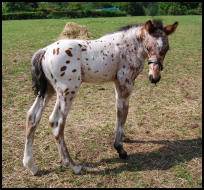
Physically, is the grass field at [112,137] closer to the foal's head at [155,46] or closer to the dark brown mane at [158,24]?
the foal's head at [155,46]

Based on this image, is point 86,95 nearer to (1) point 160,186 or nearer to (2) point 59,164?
(2) point 59,164

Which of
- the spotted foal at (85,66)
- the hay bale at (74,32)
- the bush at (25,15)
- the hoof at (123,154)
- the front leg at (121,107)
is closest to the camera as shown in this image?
the spotted foal at (85,66)

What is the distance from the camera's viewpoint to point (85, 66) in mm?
3414

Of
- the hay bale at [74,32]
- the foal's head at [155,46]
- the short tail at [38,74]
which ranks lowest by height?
the hay bale at [74,32]

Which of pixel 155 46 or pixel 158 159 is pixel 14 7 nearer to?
pixel 155 46

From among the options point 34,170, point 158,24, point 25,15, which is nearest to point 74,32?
point 158,24

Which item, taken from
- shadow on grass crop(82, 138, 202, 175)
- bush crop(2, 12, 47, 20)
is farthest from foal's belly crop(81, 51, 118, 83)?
bush crop(2, 12, 47, 20)

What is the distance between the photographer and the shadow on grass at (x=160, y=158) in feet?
11.8

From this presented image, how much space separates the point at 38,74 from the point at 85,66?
0.67m

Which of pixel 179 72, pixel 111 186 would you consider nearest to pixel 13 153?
pixel 111 186

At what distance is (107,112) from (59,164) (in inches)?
79.1

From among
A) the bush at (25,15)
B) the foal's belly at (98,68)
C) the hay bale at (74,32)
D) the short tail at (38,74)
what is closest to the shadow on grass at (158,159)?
the short tail at (38,74)

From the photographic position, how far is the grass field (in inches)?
133

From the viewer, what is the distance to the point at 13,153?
3.91 meters
